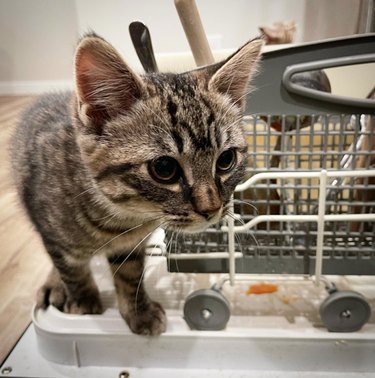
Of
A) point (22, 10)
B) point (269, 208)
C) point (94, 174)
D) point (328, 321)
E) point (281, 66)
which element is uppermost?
point (22, 10)

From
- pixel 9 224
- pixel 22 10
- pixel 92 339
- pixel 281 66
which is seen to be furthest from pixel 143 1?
pixel 92 339

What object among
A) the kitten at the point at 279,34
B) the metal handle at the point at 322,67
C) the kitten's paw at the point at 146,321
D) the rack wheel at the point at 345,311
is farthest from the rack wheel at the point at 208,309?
the kitten at the point at 279,34

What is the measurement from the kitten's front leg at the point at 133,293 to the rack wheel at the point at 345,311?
0.99ft

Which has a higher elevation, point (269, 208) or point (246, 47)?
point (246, 47)

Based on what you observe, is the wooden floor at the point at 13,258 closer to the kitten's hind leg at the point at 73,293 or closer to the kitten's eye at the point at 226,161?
the kitten's hind leg at the point at 73,293

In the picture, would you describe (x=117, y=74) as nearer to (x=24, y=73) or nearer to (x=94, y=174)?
(x=94, y=174)

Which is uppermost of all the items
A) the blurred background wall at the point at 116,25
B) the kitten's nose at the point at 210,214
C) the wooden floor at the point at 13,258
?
the blurred background wall at the point at 116,25

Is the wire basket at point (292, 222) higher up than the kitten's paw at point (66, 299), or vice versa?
the wire basket at point (292, 222)

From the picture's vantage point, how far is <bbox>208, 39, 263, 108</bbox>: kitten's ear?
63cm

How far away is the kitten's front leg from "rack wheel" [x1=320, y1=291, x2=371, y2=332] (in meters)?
0.30

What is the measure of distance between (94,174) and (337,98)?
389mm

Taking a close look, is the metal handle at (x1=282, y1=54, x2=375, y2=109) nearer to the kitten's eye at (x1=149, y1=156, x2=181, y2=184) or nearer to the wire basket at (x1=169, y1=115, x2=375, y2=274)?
the wire basket at (x1=169, y1=115, x2=375, y2=274)

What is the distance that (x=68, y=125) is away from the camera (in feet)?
2.47

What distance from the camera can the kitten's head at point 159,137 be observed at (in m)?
0.58
